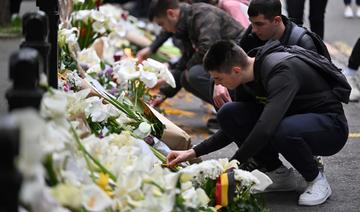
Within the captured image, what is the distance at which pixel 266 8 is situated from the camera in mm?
5355

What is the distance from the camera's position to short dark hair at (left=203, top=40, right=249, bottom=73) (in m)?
4.74

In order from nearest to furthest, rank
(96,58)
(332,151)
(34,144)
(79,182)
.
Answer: (34,144) < (79,182) < (332,151) < (96,58)

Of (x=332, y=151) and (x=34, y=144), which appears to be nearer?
(x=34, y=144)

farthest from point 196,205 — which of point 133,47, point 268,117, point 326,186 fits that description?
point 133,47

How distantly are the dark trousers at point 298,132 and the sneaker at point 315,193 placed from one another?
0.16 ft

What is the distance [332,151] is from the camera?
5.07m

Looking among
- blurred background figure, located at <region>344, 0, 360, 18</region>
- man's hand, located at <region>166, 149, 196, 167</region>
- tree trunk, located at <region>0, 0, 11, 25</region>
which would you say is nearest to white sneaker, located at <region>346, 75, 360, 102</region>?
man's hand, located at <region>166, 149, 196, 167</region>

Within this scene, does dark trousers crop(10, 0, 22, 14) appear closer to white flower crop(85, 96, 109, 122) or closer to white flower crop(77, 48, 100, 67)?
white flower crop(77, 48, 100, 67)

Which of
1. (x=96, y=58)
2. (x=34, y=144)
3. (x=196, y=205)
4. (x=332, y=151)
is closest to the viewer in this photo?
(x=34, y=144)

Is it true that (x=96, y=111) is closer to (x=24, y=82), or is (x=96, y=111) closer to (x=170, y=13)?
(x=24, y=82)

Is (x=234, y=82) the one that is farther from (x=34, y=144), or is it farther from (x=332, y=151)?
(x=34, y=144)

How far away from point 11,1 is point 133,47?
11.0 feet

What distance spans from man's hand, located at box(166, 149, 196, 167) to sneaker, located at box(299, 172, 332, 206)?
0.76m

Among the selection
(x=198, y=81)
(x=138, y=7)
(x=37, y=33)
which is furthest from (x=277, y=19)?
(x=138, y=7)
